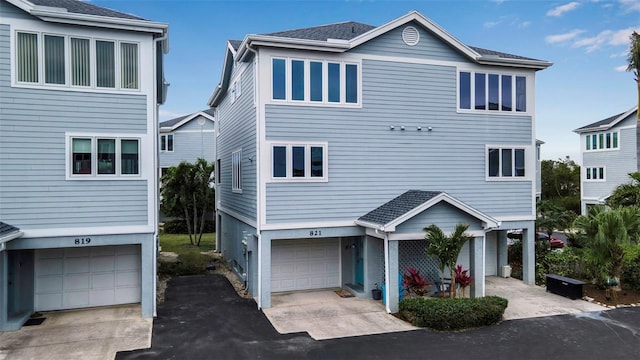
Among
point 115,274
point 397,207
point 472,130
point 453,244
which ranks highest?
point 472,130

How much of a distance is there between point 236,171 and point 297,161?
4583 mm

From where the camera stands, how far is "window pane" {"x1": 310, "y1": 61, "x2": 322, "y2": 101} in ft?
47.7

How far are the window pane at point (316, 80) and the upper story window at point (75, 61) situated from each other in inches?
206

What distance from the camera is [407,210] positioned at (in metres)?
13.7

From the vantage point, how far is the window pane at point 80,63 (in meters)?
12.3

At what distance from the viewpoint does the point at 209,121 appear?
3819 centimetres

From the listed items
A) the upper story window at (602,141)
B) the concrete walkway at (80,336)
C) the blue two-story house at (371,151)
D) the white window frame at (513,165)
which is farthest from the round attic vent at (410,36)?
the upper story window at (602,141)

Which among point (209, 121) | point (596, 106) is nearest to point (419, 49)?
point (209, 121)

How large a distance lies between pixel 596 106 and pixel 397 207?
31.0 m

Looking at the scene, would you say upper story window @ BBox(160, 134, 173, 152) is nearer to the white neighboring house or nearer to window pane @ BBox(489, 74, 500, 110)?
window pane @ BBox(489, 74, 500, 110)

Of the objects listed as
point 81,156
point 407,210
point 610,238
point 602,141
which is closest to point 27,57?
point 81,156

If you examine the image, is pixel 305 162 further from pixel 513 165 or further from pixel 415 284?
pixel 513 165

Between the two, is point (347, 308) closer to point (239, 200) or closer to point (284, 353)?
point (284, 353)

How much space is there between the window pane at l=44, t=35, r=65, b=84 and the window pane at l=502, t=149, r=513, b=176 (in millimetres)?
14915
